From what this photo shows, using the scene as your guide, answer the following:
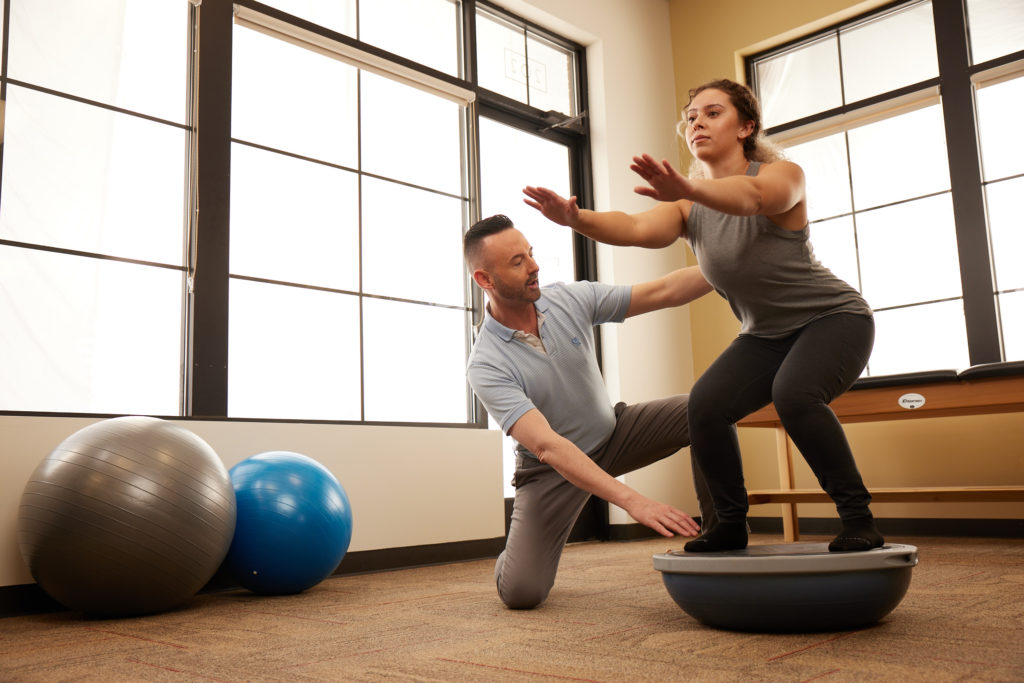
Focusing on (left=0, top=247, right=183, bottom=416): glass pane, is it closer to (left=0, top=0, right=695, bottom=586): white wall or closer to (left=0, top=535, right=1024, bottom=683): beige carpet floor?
(left=0, top=0, right=695, bottom=586): white wall

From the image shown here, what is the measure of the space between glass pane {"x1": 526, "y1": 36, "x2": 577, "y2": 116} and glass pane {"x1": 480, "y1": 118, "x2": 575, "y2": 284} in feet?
0.78

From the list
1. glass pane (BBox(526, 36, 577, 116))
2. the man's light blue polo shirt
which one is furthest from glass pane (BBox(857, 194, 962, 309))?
the man's light blue polo shirt

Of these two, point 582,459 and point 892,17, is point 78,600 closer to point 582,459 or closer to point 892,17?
point 582,459

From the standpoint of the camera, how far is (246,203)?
360 cm

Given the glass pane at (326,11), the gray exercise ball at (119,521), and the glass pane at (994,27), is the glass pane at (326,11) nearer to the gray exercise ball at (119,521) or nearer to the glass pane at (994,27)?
the gray exercise ball at (119,521)

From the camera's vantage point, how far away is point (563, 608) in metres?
2.35

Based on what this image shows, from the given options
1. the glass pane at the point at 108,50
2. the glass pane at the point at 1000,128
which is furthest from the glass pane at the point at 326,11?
the glass pane at the point at 1000,128

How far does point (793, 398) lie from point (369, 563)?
91.7 inches

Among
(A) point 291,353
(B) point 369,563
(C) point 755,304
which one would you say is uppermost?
(A) point 291,353

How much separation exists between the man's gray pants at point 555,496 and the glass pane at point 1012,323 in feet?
8.52

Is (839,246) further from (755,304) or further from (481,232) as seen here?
(755,304)

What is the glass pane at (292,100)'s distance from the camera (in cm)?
365

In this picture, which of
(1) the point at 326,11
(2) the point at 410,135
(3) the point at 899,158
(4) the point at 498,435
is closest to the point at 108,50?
(1) the point at 326,11

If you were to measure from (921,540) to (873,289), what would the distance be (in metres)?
1.43
